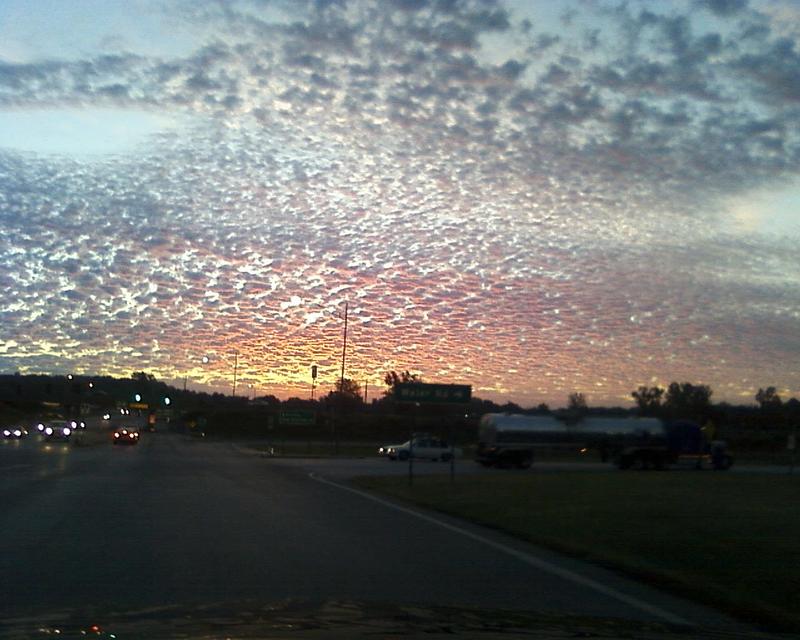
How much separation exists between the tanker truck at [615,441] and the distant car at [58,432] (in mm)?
41718

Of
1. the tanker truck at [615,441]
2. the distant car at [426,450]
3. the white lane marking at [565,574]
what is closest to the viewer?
the white lane marking at [565,574]

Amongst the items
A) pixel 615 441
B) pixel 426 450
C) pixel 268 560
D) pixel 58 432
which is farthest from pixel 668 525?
pixel 58 432

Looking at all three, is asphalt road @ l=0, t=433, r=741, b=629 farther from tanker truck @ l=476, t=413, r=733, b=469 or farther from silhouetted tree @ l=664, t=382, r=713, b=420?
silhouetted tree @ l=664, t=382, r=713, b=420

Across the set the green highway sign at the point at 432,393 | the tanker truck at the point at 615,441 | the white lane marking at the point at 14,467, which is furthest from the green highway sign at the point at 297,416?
the green highway sign at the point at 432,393

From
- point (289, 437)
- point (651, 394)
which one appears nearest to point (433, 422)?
point (289, 437)

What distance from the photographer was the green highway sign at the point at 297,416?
70.7 meters

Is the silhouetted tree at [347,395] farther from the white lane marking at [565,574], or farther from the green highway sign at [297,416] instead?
the white lane marking at [565,574]

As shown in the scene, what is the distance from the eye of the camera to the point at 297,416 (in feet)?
232

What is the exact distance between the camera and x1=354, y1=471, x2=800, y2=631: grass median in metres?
12.7

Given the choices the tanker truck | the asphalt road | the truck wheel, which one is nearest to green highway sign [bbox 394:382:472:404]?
the asphalt road

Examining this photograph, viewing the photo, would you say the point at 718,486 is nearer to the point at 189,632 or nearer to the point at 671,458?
the point at 671,458

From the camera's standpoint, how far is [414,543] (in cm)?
1708

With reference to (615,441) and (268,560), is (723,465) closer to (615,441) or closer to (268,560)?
(615,441)

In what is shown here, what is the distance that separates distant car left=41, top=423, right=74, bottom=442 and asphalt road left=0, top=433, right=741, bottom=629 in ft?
202
